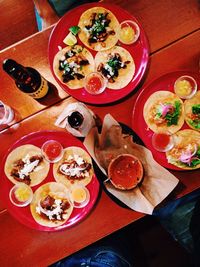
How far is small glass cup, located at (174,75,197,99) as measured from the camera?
2.60 meters

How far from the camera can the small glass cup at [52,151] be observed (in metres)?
2.62

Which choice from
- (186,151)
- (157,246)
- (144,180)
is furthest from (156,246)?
(186,151)

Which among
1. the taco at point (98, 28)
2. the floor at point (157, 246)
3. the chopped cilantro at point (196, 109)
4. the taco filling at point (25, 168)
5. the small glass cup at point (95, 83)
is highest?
the taco at point (98, 28)

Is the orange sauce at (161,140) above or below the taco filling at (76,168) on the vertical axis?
below

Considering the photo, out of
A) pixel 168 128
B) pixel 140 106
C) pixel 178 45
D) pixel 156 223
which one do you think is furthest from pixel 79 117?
pixel 156 223

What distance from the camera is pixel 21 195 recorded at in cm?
260

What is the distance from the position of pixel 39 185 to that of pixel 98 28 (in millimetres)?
1192

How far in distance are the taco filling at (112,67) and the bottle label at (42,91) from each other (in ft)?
1.28

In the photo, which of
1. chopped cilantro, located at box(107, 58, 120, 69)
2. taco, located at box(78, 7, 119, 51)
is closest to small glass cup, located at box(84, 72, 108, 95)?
chopped cilantro, located at box(107, 58, 120, 69)

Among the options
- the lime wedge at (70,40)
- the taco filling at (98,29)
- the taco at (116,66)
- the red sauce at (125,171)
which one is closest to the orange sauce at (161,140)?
the red sauce at (125,171)

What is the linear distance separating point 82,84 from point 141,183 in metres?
0.80

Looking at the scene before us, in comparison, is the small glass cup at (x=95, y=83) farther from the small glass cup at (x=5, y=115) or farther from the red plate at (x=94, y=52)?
the small glass cup at (x=5, y=115)

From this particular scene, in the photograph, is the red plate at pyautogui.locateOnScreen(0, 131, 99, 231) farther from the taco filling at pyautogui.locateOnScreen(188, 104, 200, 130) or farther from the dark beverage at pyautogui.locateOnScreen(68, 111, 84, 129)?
the taco filling at pyautogui.locateOnScreen(188, 104, 200, 130)

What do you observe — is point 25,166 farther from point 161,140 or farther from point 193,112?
point 193,112
